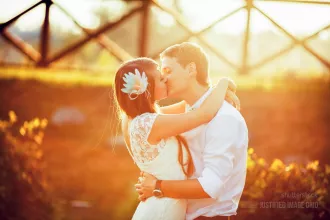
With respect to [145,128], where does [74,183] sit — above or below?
above

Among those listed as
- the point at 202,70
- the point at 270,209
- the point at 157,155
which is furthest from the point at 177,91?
the point at 270,209

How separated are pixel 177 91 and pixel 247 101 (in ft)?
12.6

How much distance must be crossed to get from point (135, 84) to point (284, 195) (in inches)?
68.9

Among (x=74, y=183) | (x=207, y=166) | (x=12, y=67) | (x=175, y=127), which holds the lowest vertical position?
(x=207, y=166)

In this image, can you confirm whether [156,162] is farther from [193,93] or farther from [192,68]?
[192,68]

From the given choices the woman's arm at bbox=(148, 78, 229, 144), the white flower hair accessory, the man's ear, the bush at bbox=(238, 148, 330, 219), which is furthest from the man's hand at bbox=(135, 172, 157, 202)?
the bush at bbox=(238, 148, 330, 219)

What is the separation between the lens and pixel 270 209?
4.37 meters

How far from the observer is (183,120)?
3.13 m

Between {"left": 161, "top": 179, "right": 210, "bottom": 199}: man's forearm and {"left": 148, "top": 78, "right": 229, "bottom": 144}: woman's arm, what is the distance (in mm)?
259

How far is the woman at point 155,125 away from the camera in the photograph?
3.15 meters

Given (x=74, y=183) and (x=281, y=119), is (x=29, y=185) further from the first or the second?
(x=281, y=119)

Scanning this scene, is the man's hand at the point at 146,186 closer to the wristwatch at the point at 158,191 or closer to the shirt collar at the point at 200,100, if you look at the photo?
the wristwatch at the point at 158,191

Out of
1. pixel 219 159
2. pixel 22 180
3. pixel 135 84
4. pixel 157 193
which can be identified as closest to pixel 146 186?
pixel 157 193

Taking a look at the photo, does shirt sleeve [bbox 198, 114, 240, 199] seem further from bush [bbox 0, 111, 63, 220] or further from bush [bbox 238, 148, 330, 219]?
bush [bbox 0, 111, 63, 220]
